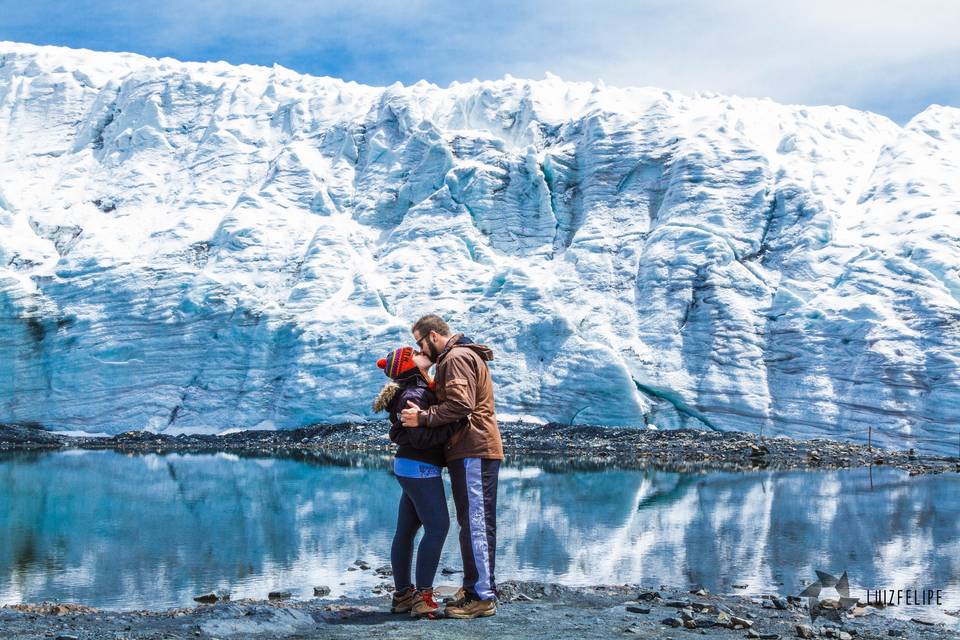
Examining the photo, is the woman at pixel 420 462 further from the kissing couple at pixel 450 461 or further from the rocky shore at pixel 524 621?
the rocky shore at pixel 524 621

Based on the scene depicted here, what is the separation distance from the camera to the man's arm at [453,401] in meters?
6.01

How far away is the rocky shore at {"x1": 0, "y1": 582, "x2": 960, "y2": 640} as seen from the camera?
5.84 metres

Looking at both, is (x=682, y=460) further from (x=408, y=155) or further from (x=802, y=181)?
(x=408, y=155)

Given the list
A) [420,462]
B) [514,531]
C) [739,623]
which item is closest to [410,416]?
[420,462]

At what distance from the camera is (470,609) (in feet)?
20.2

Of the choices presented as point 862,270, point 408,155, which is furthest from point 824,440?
point 408,155

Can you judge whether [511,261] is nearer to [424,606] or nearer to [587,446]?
[587,446]

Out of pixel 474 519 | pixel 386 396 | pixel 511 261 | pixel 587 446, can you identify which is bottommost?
pixel 587 446

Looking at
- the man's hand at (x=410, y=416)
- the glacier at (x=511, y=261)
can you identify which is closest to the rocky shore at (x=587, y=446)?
the glacier at (x=511, y=261)

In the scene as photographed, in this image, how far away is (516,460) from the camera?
27812mm

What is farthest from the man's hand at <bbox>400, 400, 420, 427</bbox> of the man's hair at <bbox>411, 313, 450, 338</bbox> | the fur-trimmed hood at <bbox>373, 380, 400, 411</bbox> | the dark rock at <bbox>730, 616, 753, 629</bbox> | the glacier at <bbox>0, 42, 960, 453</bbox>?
the glacier at <bbox>0, 42, 960, 453</bbox>

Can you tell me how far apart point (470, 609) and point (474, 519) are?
0.56 metres

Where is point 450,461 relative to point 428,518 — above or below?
above

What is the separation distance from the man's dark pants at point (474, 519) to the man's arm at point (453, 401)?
0.34m
